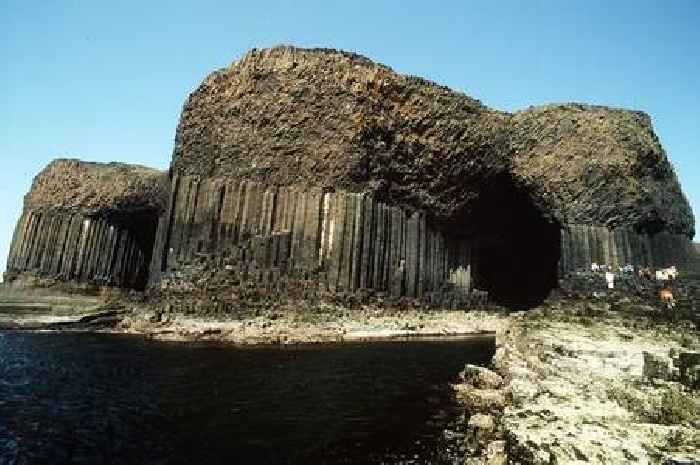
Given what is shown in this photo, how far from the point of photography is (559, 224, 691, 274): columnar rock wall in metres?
26.7

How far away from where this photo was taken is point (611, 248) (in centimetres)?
2684

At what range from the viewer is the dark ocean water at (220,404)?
763cm

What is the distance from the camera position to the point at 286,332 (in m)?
19.4

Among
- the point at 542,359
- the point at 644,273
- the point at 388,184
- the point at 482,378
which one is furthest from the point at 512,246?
the point at 482,378

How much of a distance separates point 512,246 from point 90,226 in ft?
80.2

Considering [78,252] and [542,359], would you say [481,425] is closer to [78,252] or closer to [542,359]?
[542,359]

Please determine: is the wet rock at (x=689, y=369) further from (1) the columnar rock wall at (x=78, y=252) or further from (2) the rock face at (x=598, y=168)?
(1) the columnar rock wall at (x=78, y=252)

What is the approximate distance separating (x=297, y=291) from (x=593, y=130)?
19.0 m

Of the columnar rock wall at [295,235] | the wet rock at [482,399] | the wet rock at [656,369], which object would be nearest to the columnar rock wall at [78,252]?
the columnar rock wall at [295,235]

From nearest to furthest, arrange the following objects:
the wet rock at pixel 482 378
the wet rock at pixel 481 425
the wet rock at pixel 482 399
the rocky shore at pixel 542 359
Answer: the rocky shore at pixel 542 359 < the wet rock at pixel 481 425 < the wet rock at pixel 482 399 < the wet rock at pixel 482 378

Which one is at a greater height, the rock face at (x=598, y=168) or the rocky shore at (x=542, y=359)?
the rock face at (x=598, y=168)

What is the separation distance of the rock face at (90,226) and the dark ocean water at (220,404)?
42.3 feet

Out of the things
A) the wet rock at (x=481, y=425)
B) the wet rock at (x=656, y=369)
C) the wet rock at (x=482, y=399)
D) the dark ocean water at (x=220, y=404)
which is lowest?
the dark ocean water at (x=220, y=404)

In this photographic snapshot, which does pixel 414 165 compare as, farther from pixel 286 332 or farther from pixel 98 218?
pixel 98 218
